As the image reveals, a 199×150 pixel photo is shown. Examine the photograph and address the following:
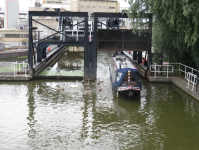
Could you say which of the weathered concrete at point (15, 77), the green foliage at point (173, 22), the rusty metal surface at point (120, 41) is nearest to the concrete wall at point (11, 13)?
the weathered concrete at point (15, 77)

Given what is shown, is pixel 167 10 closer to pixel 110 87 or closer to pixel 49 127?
pixel 110 87

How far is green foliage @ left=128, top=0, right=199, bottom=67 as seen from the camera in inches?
796

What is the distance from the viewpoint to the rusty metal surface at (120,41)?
2766cm

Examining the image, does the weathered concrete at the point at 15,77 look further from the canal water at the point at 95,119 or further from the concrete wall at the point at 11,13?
the concrete wall at the point at 11,13

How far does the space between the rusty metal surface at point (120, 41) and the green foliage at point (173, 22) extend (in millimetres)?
1840

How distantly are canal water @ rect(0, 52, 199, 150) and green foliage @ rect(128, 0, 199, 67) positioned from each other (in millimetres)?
4679

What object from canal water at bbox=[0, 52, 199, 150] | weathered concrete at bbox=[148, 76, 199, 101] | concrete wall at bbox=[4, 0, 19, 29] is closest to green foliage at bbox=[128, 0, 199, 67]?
weathered concrete at bbox=[148, 76, 199, 101]

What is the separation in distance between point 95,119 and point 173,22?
10.1 metres

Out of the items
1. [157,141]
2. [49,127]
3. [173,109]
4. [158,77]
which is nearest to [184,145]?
[157,141]

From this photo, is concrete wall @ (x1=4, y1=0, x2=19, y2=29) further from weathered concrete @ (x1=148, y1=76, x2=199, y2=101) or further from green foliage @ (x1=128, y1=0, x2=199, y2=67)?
weathered concrete @ (x1=148, y1=76, x2=199, y2=101)

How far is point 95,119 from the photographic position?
52.7ft

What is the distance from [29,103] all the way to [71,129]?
587 centimetres

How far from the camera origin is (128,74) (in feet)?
66.3

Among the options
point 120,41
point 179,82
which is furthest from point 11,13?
point 179,82
